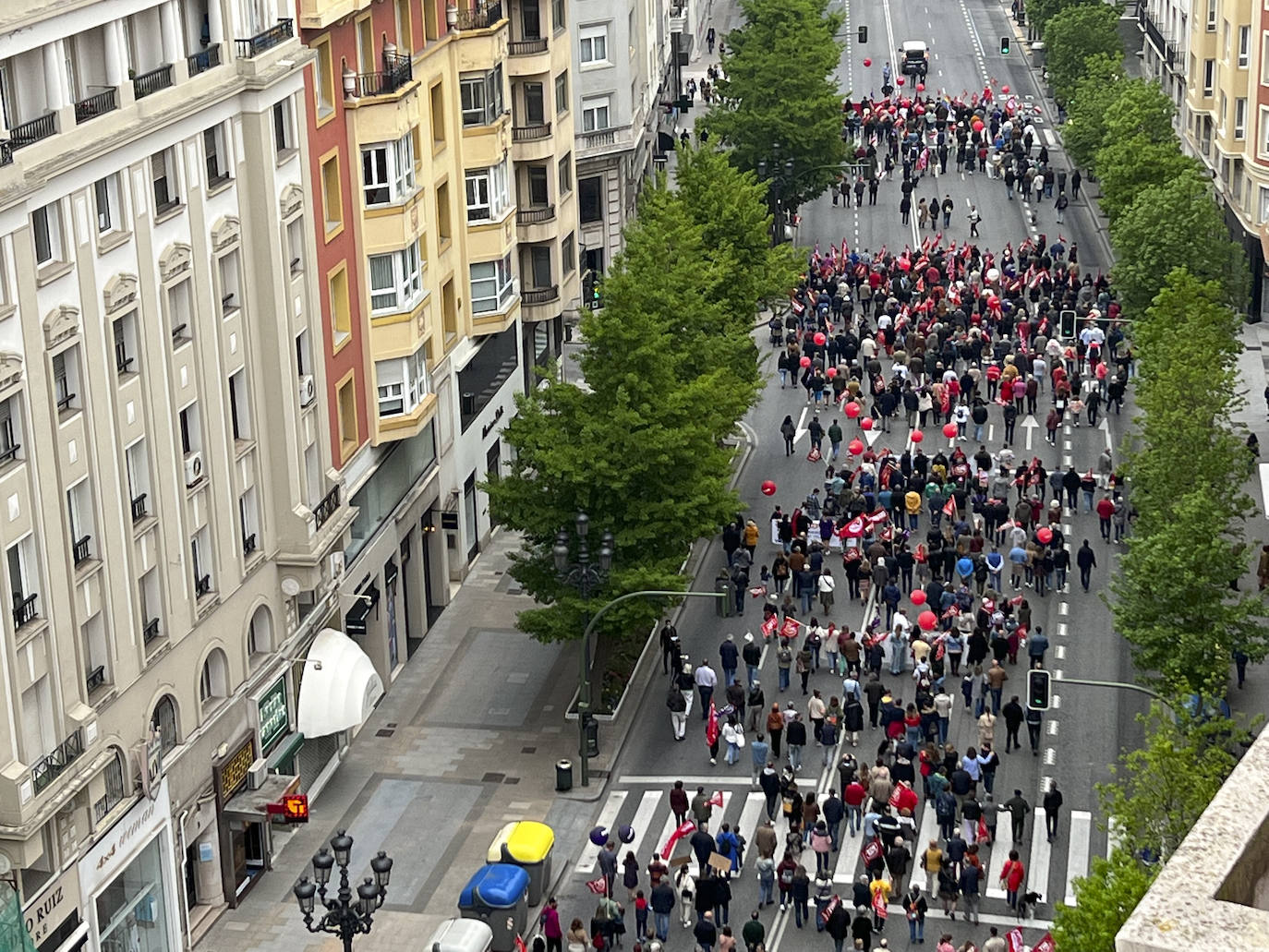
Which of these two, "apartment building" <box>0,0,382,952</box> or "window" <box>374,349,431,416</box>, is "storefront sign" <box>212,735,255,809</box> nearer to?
"apartment building" <box>0,0,382,952</box>

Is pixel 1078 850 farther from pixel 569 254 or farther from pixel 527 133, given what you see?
pixel 569 254

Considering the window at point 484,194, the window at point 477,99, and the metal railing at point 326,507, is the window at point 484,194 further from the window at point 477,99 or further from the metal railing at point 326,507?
the metal railing at point 326,507

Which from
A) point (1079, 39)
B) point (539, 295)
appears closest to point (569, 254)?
point (539, 295)

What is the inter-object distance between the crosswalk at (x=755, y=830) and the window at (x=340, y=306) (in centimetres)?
1220

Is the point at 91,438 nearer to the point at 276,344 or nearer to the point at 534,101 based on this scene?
the point at 276,344

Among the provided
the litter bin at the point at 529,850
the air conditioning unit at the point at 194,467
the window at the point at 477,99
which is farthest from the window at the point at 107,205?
the window at the point at 477,99

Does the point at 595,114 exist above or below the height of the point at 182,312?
below

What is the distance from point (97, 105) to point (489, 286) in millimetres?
24750

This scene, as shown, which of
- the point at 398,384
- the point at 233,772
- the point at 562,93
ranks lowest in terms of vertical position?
the point at 233,772

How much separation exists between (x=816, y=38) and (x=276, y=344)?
60.3 metres

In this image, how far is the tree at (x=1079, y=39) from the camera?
10950 centimetres

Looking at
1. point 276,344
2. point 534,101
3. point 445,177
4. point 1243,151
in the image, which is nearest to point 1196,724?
point 276,344

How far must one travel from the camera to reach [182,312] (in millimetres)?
41500

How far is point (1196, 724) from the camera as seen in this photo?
4128 cm
